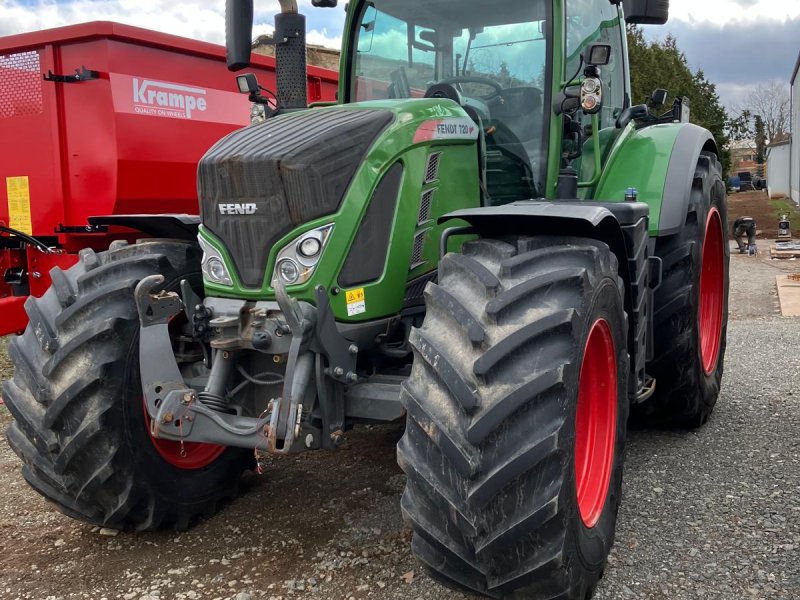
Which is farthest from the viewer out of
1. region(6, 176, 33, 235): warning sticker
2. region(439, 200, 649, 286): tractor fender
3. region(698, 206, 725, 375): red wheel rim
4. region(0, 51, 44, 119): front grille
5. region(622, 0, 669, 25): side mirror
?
region(6, 176, 33, 235): warning sticker

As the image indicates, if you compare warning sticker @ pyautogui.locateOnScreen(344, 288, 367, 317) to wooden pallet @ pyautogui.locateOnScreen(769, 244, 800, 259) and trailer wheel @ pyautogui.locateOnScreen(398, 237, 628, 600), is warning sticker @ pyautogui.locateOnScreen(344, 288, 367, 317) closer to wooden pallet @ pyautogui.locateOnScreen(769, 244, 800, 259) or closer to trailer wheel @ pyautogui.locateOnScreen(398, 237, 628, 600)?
trailer wheel @ pyautogui.locateOnScreen(398, 237, 628, 600)

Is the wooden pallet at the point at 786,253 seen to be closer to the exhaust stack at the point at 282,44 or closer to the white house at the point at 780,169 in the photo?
the exhaust stack at the point at 282,44

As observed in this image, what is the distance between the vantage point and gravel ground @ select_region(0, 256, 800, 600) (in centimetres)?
293

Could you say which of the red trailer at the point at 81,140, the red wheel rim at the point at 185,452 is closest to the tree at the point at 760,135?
the red trailer at the point at 81,140

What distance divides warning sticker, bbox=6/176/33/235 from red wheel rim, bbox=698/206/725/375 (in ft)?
15.8

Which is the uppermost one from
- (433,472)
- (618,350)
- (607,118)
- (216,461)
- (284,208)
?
(607,118)

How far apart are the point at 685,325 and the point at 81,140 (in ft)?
14.1

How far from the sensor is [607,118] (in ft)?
14.6

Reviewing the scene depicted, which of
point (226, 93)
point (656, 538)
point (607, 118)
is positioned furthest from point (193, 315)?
point (226, 93)

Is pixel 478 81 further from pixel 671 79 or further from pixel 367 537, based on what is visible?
pixel 671 79

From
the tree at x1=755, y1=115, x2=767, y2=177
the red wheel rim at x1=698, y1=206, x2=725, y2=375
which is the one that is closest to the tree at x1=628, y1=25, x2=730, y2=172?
the red wheel rim at x1=698, y1=206, x2=725, y2=375

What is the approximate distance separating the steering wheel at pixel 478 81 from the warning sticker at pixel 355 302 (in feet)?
4.53

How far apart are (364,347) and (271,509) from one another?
43.0 inches

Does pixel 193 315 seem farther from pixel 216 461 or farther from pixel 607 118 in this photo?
pixel 607 118
